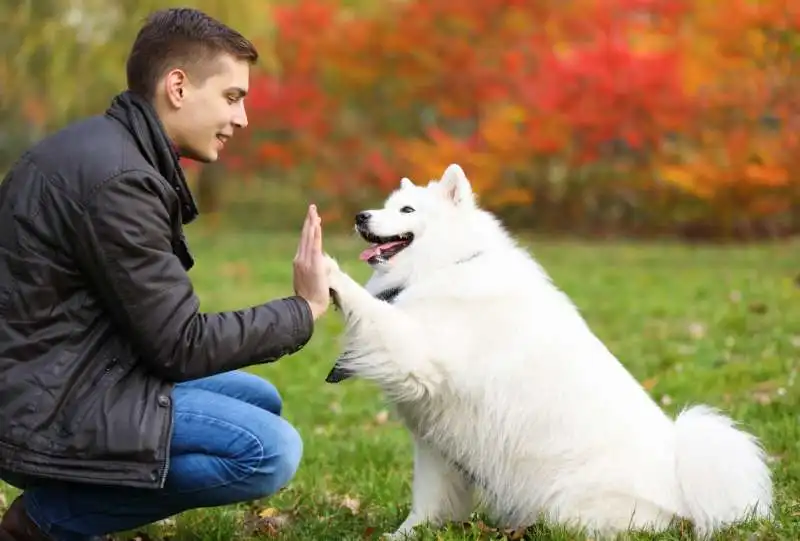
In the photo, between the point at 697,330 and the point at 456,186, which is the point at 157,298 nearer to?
the point at 456,186

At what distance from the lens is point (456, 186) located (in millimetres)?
3607

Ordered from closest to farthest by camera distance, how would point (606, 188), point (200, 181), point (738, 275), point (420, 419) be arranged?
1. point (420, 419)
2. point (738, 275)
3. point (606, 188)
4. point (200, 181)

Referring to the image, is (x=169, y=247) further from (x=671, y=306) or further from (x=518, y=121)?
(x=518, y=121)

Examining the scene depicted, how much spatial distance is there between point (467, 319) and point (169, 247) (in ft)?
3.59

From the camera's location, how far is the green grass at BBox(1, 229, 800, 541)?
3.60m

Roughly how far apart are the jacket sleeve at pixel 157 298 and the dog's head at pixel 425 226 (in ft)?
2.90

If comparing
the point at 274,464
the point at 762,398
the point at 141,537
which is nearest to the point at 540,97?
the point at 762,398

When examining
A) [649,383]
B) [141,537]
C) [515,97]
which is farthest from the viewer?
[515,97]

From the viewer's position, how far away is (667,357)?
681 cm

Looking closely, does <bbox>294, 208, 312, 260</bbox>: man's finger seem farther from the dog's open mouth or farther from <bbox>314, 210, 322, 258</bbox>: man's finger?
the dog's open mouth

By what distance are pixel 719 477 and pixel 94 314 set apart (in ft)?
6.31

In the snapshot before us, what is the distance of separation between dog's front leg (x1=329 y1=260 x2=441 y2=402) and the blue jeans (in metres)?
0.39

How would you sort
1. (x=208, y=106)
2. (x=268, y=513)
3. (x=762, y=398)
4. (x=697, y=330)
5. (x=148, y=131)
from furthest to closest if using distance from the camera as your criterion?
(x=697, y=330) < (x=762, y=398) < (x=268, y=513) < (x=208, y=106) < (x=148, y=131)

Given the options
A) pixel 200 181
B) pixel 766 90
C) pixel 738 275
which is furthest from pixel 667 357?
pixel 200 181
